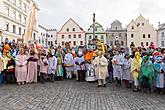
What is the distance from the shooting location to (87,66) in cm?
1279

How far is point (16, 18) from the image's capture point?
51281mm

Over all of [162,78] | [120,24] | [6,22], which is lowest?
[162,78]

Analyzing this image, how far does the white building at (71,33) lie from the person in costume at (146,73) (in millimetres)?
59679

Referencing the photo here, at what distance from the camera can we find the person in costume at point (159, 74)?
30.8 feet

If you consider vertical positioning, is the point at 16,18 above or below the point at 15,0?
below

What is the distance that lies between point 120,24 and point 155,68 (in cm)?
6624

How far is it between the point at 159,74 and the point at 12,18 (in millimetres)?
43704

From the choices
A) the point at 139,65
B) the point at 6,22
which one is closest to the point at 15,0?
the point at 6,22

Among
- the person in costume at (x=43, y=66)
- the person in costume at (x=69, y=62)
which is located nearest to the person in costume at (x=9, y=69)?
the person in costume at (x=43, y=66)

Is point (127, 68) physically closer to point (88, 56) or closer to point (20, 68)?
point (88, 56)

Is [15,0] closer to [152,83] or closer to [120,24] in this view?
[120,24]

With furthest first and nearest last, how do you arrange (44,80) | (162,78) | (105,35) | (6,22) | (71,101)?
(105,35)
(6,22)
(44,80)
(162,78)
(71,101)

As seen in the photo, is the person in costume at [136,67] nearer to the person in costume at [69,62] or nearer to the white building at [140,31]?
the person in costume at [69,62]

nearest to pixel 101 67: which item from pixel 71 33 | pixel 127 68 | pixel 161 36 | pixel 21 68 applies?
pixel 127 68
